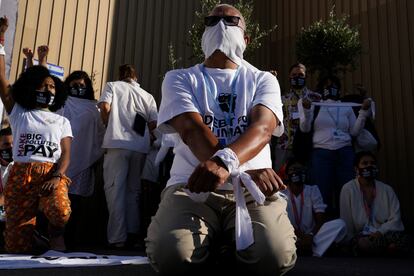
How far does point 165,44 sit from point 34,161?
404cm

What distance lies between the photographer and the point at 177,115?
2070mm

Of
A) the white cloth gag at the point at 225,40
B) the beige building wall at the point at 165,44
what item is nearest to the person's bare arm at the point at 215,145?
the white cloth gag at the point at 225,40

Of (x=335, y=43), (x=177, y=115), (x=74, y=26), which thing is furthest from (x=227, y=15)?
(x=74, y=26)

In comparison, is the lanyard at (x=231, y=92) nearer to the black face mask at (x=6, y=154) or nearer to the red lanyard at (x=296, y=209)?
the red lanyard at (x=296, y=209)

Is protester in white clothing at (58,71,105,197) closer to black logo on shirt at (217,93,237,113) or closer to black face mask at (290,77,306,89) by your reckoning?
black face mask at (290,77,306,89)

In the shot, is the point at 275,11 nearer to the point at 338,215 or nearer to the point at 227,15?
the point at 338,215

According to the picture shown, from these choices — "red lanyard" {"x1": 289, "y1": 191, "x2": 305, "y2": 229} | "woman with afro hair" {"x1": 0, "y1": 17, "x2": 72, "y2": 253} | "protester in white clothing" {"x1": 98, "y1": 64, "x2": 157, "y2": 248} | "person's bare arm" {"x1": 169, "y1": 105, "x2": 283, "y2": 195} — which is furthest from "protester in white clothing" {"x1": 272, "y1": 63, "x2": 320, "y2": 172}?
"person's bare arm" {"x1": 169, "y1": 105, "x2": 283, "y2": 195}

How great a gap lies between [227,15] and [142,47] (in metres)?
4.73

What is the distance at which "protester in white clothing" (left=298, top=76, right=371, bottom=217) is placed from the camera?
15.5ft

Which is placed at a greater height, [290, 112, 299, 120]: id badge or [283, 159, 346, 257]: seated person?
[290, 112, 299, 120]: id badge

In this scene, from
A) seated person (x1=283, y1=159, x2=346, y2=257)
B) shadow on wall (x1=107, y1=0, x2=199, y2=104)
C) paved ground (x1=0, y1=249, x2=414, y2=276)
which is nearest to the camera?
paved ground (x1=0, y1=249, x2=414, y2=276)

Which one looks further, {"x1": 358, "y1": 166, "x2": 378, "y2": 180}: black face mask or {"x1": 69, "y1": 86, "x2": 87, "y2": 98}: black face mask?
{"x1": 69, "y1": 86, "x2": 87, "y2": 98}: black face mask

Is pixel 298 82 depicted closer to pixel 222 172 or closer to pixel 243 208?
pixel 243 208

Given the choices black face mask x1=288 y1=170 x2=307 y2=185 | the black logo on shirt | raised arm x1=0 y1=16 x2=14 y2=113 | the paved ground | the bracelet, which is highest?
raised arm x1=0 y1=16 x2=14 y2=113
